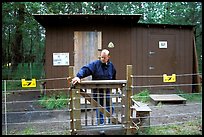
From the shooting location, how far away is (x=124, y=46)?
8.79m

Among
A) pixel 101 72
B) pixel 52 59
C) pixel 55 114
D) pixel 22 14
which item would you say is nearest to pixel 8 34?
pixel 22 14

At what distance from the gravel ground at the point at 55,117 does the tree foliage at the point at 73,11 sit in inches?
314

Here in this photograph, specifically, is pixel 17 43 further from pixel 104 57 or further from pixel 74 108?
pixel 74 108

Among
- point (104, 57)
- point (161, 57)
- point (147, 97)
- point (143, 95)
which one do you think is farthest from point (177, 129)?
point (161, 57)

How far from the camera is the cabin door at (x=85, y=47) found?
845 centimetres

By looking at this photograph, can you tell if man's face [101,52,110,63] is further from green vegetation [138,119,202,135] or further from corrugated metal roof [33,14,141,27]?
corrugated metal roof [33,14,141,27]

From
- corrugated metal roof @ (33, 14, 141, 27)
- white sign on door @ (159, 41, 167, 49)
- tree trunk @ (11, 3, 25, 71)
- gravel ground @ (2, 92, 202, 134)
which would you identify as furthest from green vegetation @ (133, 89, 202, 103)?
tree trunk @ (11, 3, 25, 71)

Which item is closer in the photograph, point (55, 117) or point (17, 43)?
point (55, 117)

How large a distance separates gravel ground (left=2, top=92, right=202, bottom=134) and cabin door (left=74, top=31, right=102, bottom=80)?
2.06m

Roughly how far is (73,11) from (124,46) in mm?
10602

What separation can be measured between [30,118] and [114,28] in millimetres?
4380

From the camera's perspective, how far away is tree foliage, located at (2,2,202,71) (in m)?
14.6

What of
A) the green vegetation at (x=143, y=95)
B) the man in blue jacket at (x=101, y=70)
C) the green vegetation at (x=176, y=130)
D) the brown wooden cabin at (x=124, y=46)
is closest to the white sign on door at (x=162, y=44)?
the brown wooden cabin at (x=124, y=46)

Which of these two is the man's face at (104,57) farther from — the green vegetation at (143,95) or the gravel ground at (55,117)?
the green vegetation at (143,95)
